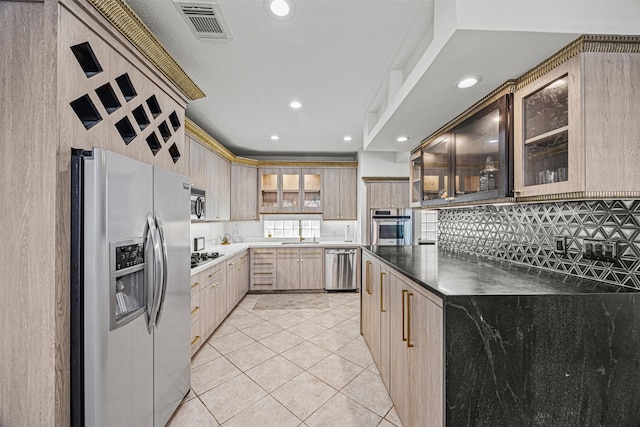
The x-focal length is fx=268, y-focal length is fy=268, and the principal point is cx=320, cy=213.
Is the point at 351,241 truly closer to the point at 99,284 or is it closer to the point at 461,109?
the point at 461,109

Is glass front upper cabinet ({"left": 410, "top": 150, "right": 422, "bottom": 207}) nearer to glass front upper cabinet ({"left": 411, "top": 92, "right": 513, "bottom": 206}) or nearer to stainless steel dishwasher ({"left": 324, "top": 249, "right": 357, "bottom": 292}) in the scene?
glass front upper cabinet ({"left": 411, "top": 92, "right": 513, "bottom": 206})

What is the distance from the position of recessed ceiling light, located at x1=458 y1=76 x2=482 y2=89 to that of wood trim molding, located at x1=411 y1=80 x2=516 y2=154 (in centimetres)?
18

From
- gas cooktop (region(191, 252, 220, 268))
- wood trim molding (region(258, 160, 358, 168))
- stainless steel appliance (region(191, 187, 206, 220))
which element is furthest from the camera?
wood trim molding (region(258, 160, 358, 168))

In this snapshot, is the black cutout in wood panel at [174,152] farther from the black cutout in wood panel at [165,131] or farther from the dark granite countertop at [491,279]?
the dark granite countertop at [491,279]

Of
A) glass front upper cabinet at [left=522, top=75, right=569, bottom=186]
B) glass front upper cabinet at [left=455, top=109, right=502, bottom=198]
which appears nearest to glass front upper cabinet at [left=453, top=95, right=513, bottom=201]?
glass front upper cabinet at [left=455, top=109, right=502, bottom=198]

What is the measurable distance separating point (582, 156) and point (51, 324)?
2.42 m

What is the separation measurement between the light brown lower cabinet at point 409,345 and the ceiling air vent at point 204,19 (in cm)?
203

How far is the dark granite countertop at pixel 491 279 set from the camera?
4.00ft

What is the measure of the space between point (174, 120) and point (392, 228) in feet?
12.2

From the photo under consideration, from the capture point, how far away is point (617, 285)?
1.30m

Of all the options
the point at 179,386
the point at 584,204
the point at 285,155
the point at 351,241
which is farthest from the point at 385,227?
the point at 179,386

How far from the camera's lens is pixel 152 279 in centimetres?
148

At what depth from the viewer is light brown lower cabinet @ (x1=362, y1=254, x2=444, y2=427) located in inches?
49.2

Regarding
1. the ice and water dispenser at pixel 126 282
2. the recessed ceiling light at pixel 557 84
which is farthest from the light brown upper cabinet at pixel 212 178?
the recessed ceiling light at pixel 557 84
